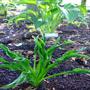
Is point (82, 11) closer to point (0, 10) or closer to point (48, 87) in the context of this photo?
point (48, 87)

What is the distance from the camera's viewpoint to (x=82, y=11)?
3.66 m

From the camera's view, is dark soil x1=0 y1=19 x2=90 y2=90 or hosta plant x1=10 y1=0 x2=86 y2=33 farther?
hosta plant x1=10 y1=0 x2=86 y2=33

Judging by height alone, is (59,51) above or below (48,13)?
below

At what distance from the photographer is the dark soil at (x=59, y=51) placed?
244 centimetres

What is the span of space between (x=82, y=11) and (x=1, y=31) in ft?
4.41

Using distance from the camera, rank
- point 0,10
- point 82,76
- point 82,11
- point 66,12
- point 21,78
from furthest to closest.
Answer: point 0,10 → point 82,11 → point 66,12 → point 82,76 → point 21,78

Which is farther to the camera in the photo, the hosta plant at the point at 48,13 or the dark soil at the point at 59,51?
the hosta plant at the point at 48,13

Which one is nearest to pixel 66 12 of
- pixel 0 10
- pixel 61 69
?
pixel 61 69

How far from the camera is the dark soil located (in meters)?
2.44

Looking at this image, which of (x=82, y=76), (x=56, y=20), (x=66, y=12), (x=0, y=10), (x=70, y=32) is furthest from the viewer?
(x=0, y=10)

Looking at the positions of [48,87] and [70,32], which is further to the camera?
[70,32]

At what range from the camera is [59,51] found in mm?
3236

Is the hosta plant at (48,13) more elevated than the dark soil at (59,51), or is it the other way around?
the hosta plant at (48,13)

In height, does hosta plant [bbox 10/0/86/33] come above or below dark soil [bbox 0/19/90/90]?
above
